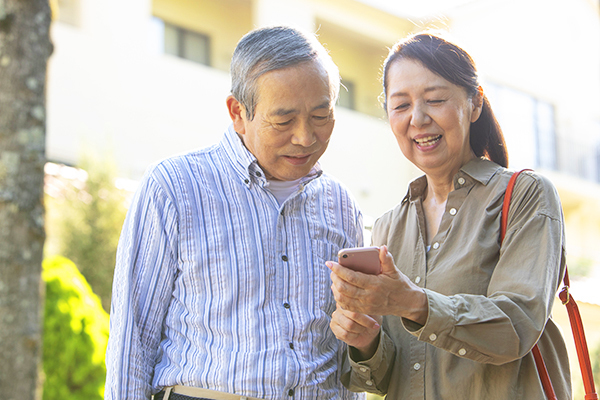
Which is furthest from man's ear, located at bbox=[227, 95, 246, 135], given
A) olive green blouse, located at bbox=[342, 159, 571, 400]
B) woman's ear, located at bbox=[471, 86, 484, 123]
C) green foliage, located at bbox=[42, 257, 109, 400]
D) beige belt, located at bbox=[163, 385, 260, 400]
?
green foliage, located at bbox=[42, 257, 109, 400]

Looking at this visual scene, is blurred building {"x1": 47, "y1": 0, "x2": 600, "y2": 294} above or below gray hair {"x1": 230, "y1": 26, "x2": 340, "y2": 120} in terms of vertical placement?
above

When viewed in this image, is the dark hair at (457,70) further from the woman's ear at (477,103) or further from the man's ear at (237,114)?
the man's ear at (237,114)

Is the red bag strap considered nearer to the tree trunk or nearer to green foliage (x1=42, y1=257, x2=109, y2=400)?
the tree trunk

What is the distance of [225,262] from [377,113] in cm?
1336

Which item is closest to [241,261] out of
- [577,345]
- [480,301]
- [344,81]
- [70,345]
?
[480,301]

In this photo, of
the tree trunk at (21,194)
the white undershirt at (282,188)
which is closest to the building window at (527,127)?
the tree trunk at (21,194)

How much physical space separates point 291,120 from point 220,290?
69 cm

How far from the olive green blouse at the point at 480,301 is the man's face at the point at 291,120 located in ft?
1.79

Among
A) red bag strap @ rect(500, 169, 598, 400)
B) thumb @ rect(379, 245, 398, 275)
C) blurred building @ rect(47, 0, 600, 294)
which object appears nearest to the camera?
thumb @ rect(379, 245, 398, 275)

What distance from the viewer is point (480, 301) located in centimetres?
229

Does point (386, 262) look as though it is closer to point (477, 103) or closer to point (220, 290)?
point (220, 290)

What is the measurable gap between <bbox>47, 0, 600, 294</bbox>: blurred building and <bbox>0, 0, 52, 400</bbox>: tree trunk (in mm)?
2569

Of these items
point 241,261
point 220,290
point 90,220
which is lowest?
point 220,290

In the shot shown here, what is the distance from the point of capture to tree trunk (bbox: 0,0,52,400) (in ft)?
12.3
